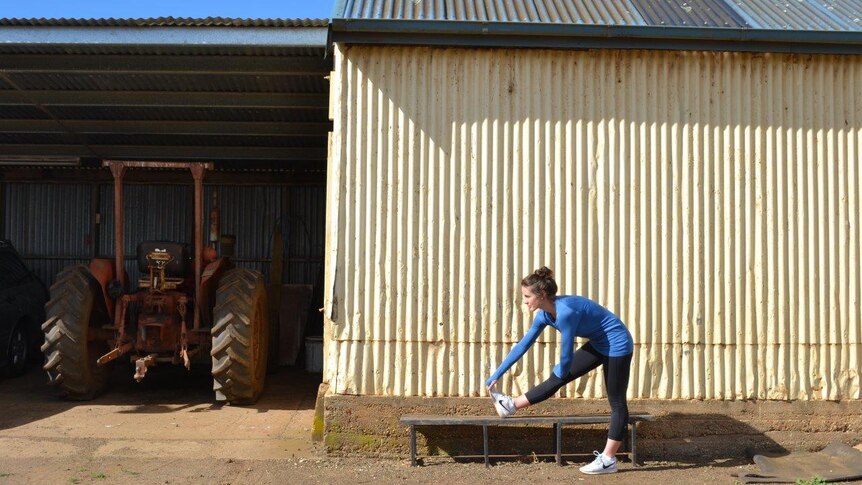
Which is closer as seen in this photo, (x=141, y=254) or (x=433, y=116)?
(x=433, y=116)

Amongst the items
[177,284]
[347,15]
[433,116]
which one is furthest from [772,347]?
[177,284]

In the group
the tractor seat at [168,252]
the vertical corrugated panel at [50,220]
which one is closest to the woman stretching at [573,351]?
the tractor seat at [168,252]

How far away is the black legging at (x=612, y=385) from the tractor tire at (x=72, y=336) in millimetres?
4931

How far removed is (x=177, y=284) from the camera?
9000mm

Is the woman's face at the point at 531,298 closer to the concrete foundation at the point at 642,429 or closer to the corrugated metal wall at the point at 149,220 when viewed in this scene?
the concrete foundation at the point at 642,429

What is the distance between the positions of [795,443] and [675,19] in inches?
155

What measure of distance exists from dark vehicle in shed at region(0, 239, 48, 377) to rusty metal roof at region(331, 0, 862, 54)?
243 inches

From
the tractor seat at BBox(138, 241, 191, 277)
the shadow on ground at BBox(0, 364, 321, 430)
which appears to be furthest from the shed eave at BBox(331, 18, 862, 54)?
the shadow on ground at BBox(0, 364, 321, 430)

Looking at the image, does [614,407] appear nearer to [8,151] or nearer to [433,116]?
[433,116]

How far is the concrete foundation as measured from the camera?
6945 mm

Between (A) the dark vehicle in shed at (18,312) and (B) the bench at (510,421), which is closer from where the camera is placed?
(B) the bench at (510,421)

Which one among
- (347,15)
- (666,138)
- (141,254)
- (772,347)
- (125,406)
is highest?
(347,15)

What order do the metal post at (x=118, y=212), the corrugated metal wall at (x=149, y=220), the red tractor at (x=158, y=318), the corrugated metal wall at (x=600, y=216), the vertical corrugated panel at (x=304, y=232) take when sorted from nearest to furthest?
the corrugated metal wall at (x=600, y=216), the red tractor at (x=158, y=318), the metal post at (x=118, y=212), the corrugated metal wall at (x=149, y=220), the vertical corrugated panel at (x=304, y=232)

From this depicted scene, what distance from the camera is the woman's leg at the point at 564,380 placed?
249 inches
